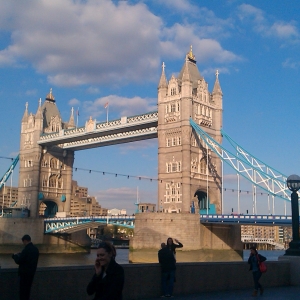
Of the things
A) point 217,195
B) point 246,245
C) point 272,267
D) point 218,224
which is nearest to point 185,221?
point 218,224

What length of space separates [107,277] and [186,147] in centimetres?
3971

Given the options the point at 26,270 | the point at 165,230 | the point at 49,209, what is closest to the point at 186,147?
the point at 165,230

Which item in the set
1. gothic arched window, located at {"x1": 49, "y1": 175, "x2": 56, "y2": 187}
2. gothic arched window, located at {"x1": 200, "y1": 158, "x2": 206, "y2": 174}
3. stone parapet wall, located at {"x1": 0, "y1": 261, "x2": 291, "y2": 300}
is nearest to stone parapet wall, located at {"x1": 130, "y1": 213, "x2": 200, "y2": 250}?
gothic arched window, located at {"x1": 200, "y1": 158, "x2": 206, "y2": 174}

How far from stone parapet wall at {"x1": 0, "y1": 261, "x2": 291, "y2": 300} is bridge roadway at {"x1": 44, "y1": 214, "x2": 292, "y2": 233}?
2421 centimetres

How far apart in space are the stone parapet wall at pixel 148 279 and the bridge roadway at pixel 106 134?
36.1 meters

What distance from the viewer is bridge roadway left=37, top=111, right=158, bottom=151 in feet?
158

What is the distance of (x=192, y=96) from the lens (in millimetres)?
45344

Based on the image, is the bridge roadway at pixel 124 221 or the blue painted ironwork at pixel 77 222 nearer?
the bridge roadway at pixel 124 221

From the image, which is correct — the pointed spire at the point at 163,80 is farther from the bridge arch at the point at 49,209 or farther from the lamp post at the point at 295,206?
the lamp post at the point at 295,206

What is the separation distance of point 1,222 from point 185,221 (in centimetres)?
2333

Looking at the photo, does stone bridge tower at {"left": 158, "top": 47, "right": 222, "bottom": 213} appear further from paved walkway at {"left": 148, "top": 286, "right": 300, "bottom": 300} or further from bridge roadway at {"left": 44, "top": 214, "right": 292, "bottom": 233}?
paved walkway at {"left": 148, "top": 286, "right": 300, "bottom": 300}

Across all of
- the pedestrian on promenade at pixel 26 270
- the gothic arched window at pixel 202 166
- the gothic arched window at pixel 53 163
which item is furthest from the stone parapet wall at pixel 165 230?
the pedestrian on promenade at pixel 26 270

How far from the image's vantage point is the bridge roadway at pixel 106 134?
48.2 m

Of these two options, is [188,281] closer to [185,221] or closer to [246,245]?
[185,221]
